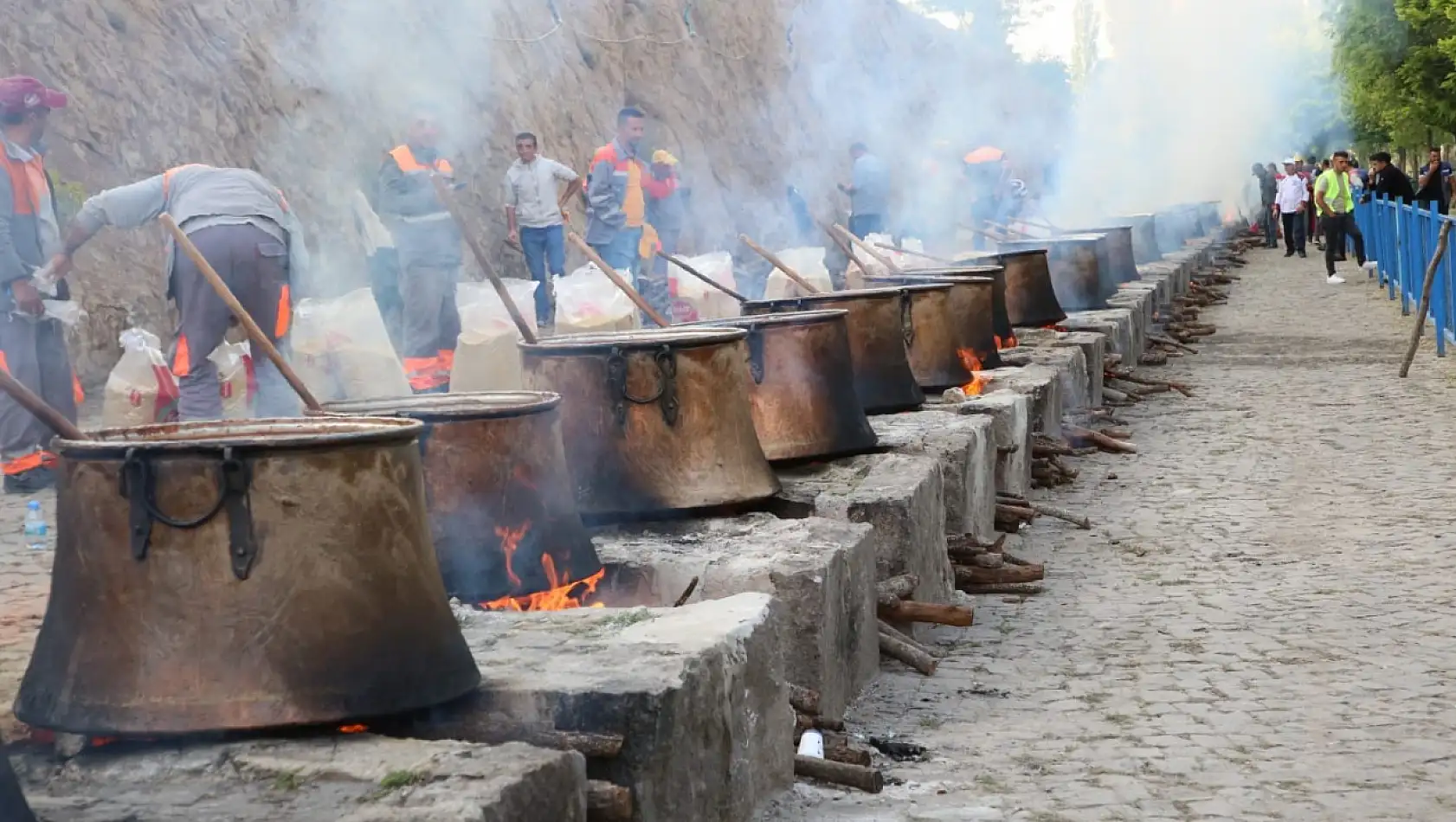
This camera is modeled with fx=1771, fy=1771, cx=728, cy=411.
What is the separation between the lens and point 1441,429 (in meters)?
10.7

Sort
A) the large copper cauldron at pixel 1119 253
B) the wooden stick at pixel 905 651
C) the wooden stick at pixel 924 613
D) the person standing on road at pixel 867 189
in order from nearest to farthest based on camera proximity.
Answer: the wooden stick at pixel 905 651 < the wooden stick at pixel 924 613 < the large copper cauldron at pixel 1119 253 < the person standing on road at pixel 867 189

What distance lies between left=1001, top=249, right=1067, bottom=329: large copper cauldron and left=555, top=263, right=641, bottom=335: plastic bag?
9.99 ft

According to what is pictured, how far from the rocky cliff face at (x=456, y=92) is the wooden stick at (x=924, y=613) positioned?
4.36 metres

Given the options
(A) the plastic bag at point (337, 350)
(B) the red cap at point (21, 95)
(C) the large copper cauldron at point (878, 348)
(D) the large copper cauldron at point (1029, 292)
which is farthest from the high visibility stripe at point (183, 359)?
(D) the large copper cauldron at point (1029, 292)

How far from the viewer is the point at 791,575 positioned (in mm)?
4816

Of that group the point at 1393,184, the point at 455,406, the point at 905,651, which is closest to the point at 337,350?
the point at 905,651

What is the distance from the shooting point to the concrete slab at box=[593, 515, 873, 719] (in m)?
4.83

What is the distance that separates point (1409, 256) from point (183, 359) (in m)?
14.9

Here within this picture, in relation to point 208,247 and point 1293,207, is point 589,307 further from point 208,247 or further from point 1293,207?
point 1293,207

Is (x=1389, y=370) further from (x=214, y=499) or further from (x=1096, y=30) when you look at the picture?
(x=1096, y=30)

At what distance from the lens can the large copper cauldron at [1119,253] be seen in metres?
17.4

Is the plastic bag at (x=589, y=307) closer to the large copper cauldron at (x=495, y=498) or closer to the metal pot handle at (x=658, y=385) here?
the metal pot handle at (x=658, y=385)

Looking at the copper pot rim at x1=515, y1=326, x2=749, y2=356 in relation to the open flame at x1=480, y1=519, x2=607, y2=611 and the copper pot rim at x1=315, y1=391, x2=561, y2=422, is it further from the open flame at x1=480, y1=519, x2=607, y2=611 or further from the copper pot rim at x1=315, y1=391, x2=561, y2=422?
the open flame at x1=480, y1=519, x2=607, y2=611

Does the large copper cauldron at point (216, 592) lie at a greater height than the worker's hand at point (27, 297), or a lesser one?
lesser
